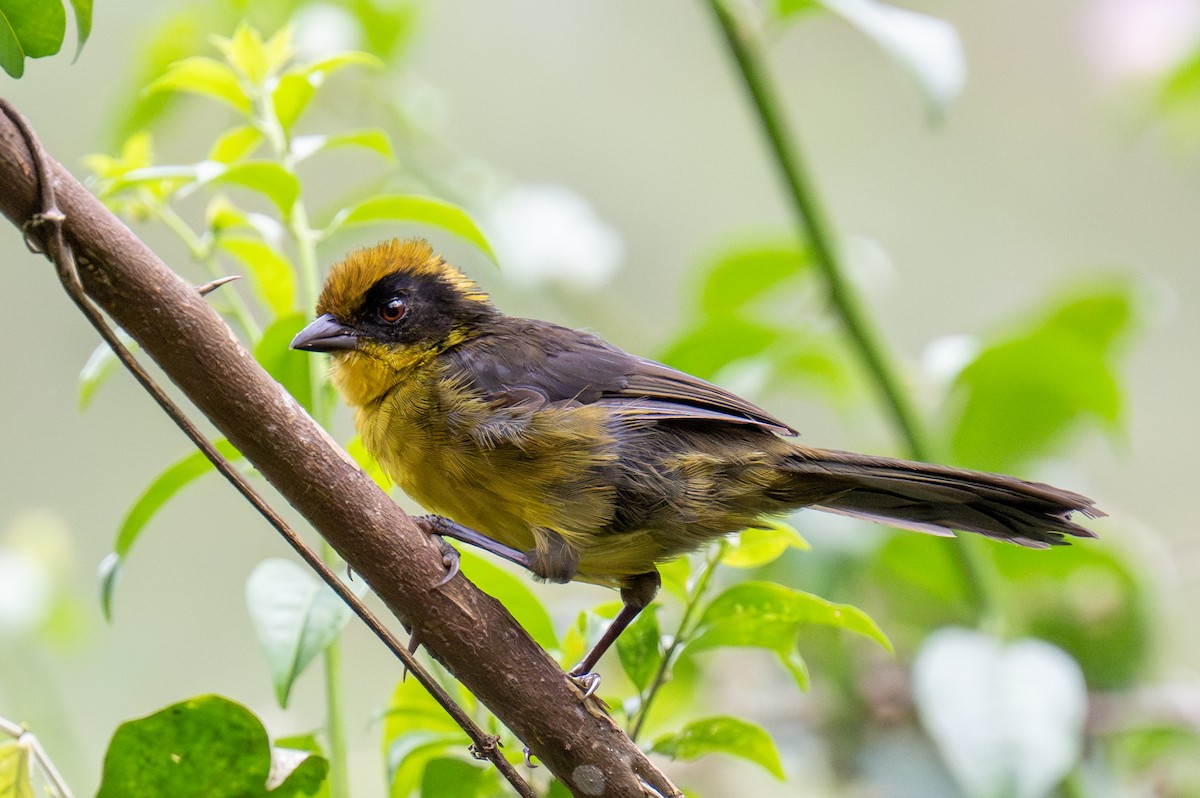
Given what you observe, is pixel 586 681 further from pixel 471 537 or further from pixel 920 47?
pixel 920 47

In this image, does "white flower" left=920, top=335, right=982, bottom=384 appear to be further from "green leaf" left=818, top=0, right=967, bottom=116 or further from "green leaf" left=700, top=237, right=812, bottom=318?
"green leaf" left=818, top=0, right=967, bottom=116

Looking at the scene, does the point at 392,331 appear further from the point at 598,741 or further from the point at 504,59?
the point at 504,59

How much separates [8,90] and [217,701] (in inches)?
146

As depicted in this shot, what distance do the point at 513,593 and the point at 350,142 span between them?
78cm

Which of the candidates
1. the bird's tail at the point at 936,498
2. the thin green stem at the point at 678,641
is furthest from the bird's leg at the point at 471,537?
the bird's tail at the point at 936,498

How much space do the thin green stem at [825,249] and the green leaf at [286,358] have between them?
1.15m

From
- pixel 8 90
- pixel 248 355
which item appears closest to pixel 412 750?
pixel 248 355

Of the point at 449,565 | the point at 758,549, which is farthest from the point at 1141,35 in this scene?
the point at 449,565

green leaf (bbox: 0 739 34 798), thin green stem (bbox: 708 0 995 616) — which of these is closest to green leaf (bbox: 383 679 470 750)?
green leaf (bbox: 0 739 34 798)

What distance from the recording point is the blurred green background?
3.49m

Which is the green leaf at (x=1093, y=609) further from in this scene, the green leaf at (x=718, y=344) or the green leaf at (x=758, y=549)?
the green leaf at (x=758, y=549)

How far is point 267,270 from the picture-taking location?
2.03 m

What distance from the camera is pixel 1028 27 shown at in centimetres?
616

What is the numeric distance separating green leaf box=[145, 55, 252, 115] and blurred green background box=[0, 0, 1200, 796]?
3.07 ft
